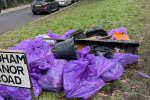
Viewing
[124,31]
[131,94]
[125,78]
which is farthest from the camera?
[124,31]

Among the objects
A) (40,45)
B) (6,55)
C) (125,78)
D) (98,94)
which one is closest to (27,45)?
(40,45)

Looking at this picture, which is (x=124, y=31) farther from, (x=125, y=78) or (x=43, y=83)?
(x=43, y=83)

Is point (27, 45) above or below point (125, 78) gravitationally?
above

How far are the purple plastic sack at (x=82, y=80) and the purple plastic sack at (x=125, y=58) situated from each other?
844 millimetres

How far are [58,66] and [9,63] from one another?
99 cm

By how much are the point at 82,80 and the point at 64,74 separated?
330 millimetres

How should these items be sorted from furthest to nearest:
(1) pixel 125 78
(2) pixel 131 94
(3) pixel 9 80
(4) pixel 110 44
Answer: (4) pixel 110 44, (1) pixel 125 78, (2) pixel 131 94, (3) pixel 9 80

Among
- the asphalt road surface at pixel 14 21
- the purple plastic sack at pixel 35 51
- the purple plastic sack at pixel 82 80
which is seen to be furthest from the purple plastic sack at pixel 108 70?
the asphalt road surface at pixel 14 21

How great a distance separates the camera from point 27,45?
2.66 meters

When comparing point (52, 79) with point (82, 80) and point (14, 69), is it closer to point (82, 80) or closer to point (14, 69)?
point (82, 80)

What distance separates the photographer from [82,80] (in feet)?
7.76

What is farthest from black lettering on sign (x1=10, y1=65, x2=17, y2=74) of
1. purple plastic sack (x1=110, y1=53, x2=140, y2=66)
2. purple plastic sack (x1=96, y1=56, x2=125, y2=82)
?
purple plastic sack (x1=110, y1=53, x2=140, y2=66)

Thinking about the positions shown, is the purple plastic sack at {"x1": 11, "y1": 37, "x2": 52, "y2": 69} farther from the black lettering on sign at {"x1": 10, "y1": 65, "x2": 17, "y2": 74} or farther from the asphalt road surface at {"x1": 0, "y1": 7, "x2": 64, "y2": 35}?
the asphalt road surface at {"x1": 0, "y1": 7, "x2": 64, "y2": 35}

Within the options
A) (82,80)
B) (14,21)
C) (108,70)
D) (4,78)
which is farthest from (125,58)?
(14,21)
